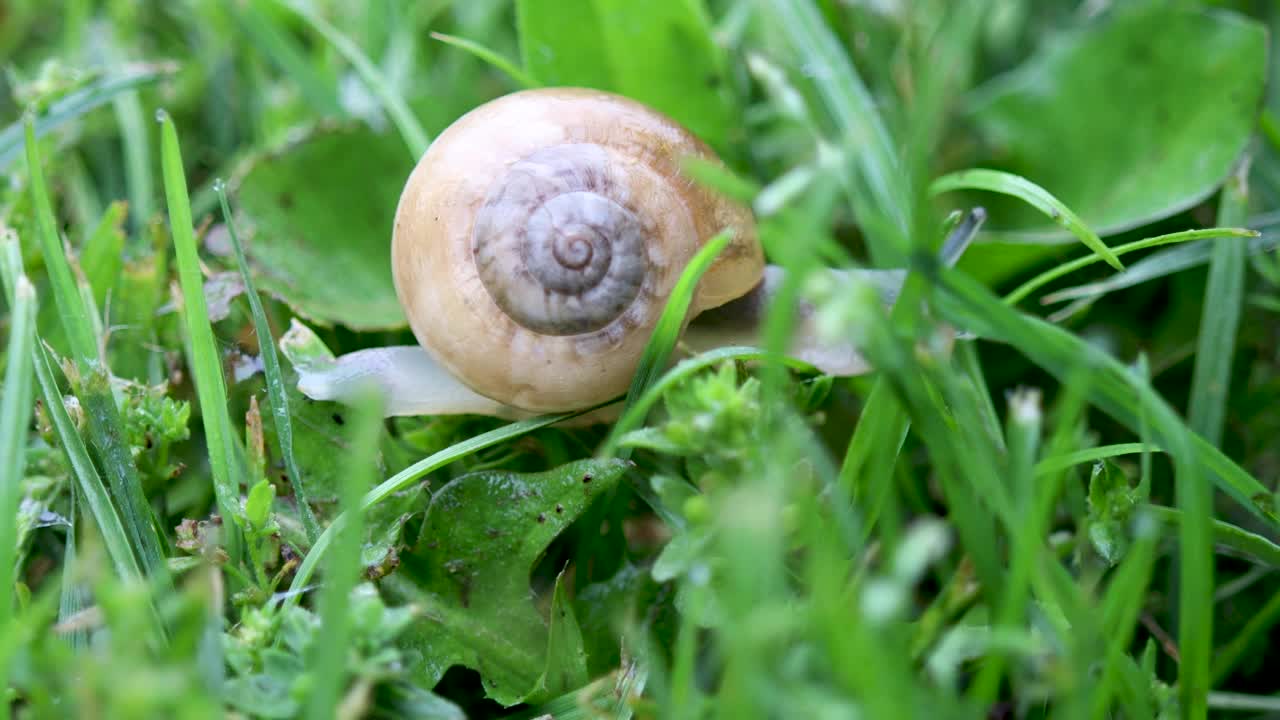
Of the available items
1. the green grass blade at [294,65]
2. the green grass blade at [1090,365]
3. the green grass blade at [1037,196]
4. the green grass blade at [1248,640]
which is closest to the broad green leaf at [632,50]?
the green grass blade at [294,65]

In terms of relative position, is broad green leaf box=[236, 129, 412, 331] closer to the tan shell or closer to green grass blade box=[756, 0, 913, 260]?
the tan shell

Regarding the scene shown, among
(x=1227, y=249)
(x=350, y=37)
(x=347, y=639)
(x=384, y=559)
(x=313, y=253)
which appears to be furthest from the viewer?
(x=350, y=37)

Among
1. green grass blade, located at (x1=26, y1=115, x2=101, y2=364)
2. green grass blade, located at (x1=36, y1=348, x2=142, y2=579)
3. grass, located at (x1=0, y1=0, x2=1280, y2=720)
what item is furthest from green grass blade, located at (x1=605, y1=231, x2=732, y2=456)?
green grass blade, located at (x1=26, y1=115, x2=101, y2=364)

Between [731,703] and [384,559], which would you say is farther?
[384,559]

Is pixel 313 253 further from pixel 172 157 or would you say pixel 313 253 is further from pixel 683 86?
pixel 683 86

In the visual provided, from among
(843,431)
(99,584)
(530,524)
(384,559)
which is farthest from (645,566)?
(99,584)

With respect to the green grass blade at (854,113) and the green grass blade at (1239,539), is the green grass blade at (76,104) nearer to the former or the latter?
the green grass blade at (854,113)
